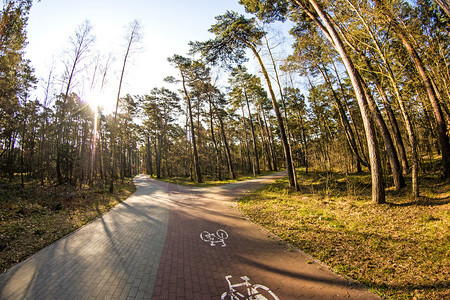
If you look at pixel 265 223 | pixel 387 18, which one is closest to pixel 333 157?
pixel 387 18

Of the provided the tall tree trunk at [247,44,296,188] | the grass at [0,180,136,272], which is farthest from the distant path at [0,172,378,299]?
the tall tree trunk at [247,44,296,188]

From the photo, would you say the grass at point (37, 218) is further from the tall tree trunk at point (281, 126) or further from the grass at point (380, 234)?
the tall tree trunk at point (281, 126)

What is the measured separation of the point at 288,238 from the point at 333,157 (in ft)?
44.9

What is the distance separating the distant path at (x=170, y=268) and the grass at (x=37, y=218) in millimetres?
547

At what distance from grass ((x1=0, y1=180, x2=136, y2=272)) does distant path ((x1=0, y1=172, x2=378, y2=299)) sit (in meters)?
0.55

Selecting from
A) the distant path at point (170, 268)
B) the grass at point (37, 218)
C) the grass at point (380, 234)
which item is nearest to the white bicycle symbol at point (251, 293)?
the distant path at point (170, 268)

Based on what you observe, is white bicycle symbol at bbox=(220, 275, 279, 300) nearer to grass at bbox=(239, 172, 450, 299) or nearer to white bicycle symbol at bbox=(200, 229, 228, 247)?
grass at bbox=(239, 172, 450, 299)

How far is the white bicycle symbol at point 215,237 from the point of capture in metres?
5.60

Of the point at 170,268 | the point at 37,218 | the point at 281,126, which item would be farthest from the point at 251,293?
the point at 37,218

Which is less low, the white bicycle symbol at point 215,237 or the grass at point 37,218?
the grass at point 37,218

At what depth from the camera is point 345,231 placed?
17.4ft

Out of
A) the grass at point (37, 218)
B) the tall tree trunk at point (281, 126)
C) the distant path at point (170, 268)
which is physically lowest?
the distant path at point (170, 268)

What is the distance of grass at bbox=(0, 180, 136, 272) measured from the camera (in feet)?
17.4

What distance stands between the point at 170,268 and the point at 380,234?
5.96 metres
